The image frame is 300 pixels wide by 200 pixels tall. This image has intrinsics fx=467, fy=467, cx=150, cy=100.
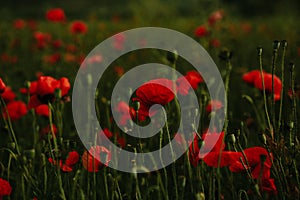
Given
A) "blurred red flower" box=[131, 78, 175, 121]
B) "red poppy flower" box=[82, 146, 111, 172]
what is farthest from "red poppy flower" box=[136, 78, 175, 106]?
"red poppy flower" box=[82, 146, 111, 172]

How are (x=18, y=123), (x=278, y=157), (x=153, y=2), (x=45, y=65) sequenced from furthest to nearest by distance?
(x=153, y=2)
(x=45, y=65)
(x=18, y=123)
(x=278, y=157)

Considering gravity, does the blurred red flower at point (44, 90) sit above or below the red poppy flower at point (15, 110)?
above

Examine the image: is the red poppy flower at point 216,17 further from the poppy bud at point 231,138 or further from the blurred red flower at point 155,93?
the poppy bud at point 231,138

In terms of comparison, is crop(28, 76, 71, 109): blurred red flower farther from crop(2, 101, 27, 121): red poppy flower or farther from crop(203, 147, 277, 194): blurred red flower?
crop(203, 147, 277, 194): blurred red flower

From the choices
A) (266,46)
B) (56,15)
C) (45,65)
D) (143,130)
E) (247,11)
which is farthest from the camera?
(247,11)

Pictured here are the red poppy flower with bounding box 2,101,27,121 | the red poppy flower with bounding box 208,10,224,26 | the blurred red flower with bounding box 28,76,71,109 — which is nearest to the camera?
the blurred red flower with bounding box 28,76,71,109

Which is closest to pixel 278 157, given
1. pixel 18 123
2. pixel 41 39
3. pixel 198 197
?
pixel 198 197

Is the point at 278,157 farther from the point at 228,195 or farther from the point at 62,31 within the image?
the point at 62,31

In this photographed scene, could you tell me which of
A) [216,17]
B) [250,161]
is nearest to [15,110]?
[250,161]

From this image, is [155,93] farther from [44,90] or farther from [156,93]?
[44,90]

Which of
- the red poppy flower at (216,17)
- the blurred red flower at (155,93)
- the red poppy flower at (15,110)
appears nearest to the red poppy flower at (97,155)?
the blurred red flower at (155,93)

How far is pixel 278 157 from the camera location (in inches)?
40.3

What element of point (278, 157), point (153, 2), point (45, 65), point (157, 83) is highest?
point (153, 2)

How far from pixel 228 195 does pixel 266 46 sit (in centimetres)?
318
